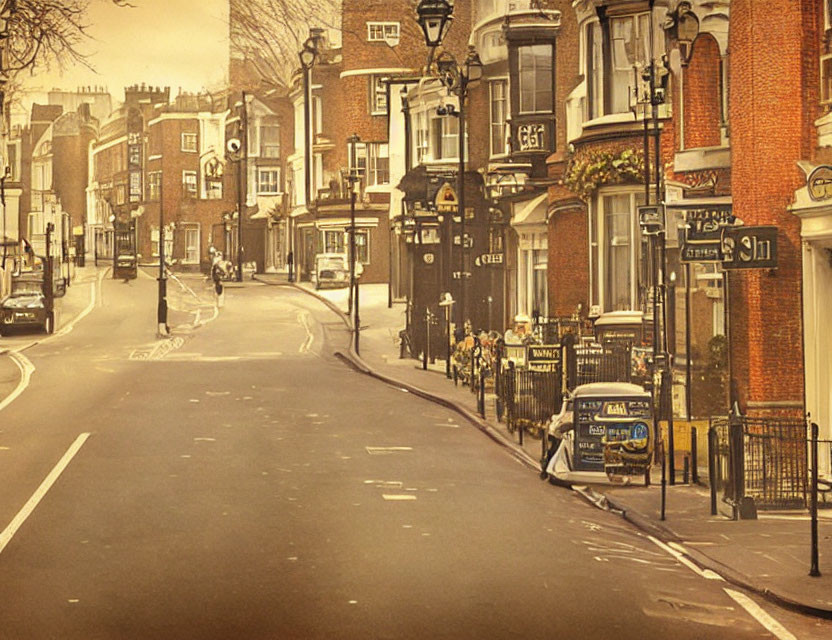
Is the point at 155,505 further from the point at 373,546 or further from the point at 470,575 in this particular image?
the point at 470,575

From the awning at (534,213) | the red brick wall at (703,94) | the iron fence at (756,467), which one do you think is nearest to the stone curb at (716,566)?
the iron fence at (756,467)

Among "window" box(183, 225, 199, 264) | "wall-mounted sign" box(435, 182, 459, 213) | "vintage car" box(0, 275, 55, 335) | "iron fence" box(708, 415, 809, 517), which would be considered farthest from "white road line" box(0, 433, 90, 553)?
"window" box(183, 225, 199, 264)

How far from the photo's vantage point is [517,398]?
24.9m

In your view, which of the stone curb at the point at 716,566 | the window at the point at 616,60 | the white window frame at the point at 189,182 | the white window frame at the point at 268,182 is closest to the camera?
the stone curb at the point at 716,566

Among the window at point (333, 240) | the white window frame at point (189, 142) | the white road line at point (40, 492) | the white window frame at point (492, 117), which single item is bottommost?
the white road line at point (40, 492)

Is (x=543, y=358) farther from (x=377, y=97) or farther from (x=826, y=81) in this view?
(x=377, y=97)

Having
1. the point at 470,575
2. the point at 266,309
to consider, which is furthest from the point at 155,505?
the point at 266,309

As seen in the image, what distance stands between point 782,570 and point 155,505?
7.75 meters

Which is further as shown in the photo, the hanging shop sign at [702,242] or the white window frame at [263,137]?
the white window frame at [263,137]

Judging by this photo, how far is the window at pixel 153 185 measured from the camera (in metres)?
99.1

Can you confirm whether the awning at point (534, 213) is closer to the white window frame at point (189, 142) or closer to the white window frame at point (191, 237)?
the white window frame at point (191, 237)

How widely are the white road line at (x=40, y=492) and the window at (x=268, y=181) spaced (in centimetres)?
6130

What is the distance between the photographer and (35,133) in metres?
114

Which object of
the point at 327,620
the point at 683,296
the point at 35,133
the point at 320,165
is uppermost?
the point at 35,133
